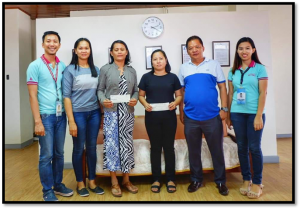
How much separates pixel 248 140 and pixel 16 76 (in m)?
4.59

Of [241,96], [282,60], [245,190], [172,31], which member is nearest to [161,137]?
[241,96]

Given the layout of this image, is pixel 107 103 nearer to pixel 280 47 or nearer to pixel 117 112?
pixel 117 112

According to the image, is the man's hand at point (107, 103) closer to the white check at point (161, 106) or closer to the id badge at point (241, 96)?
the white check at point (161, 106)

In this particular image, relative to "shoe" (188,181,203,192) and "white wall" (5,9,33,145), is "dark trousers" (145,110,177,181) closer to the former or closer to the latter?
"shoe" (188,181,203,192)

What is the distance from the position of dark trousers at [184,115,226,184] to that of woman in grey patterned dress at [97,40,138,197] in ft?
2.08

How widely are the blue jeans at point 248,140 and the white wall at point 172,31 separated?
1440mm

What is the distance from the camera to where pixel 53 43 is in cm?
230

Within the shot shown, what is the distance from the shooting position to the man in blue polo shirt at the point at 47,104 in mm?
2225

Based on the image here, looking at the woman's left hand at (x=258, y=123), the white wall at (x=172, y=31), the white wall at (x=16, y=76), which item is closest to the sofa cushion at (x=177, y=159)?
the woman's left hand at (x=258, y=123)

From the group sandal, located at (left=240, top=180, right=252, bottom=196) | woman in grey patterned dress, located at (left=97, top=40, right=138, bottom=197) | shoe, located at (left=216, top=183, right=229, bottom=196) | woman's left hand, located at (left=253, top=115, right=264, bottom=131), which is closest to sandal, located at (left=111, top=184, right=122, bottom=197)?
woman in grey patterned dress, located at (left=97, top=40, right=138, bottom=197)

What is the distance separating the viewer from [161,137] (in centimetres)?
250

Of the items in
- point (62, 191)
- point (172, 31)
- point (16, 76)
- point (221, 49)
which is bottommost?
point (62, 191)

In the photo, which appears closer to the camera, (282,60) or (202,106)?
(202,106)

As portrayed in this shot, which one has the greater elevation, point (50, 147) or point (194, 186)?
point (50, 147)
